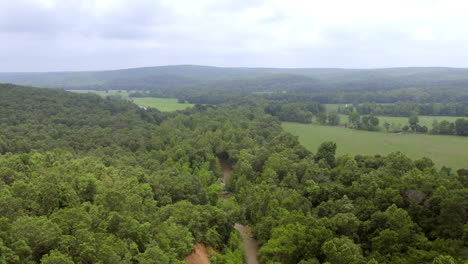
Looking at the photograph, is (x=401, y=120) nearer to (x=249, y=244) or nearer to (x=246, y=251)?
(x=249, y=244)

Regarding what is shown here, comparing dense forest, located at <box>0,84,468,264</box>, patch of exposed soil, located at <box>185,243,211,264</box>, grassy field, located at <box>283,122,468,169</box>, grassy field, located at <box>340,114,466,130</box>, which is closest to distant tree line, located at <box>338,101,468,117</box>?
grassy field, located at <box>340,114,466,130</box>

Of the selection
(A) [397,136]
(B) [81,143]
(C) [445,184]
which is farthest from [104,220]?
(A) [397,136]

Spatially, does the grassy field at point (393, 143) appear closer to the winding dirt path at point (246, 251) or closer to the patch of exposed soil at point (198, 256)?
the winding dirt path at point (246, 251)

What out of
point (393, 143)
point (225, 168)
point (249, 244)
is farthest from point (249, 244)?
point (393, 143)

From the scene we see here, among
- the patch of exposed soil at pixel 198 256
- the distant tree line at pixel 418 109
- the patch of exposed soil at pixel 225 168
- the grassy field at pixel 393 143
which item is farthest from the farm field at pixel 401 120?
the patch of exposed soil at pixel 198 256

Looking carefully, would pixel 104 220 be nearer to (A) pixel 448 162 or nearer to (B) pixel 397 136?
(A) pixel 448 162
